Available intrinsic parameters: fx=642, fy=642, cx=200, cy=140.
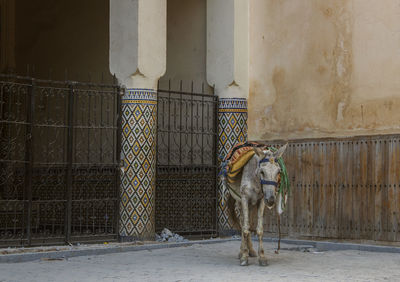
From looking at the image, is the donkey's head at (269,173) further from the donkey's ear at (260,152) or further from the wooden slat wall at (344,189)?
the wooden slat wall at (344,189)

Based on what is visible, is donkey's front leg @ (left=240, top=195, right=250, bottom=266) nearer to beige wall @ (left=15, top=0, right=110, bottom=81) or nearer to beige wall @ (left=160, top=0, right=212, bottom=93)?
beige wall @ (left=160, top=0, right=212, bottom=93)

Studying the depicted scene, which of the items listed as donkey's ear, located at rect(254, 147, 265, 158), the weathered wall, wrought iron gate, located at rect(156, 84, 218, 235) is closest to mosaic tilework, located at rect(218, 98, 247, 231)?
wrought iron gate, located at rect(156, 84, 218, 235)

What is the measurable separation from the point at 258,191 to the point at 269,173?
659 mm

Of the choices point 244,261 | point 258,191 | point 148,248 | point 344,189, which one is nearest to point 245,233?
point 244,261

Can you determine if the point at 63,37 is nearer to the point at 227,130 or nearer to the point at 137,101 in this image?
the point at 137,101

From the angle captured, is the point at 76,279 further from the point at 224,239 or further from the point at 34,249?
the point at 224,239

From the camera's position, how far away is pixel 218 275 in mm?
7211

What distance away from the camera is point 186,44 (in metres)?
12.8

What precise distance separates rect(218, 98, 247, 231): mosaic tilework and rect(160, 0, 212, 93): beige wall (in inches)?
25.6

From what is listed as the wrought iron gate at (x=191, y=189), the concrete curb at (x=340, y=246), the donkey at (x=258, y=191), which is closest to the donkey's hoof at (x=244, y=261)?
the donkey at (x=258, y=191)

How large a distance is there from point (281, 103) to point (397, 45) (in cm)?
254

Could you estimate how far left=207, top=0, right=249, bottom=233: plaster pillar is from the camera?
11.7 metres

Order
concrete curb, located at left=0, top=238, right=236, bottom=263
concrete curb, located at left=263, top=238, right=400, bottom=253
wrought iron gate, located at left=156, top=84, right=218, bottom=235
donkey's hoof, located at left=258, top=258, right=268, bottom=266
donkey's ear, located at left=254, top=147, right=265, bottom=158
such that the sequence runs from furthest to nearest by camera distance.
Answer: wrought iron gate, located at left=156, top=84, right=218, bottom=235 → concrete curb, located at left=263, top=238, right=400, bottom=253 → concrete curb, located at left=0, top=238, right=236, bottom=263 → donkey's hoof, located at left=258, top=258, right=268, bottom=266 → donkey's ear, located at left=254, top=147, right=265, bottom=158

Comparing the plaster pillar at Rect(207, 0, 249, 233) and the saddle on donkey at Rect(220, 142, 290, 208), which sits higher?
the plaster pillar at Rect(207, 0, 249, 233)
